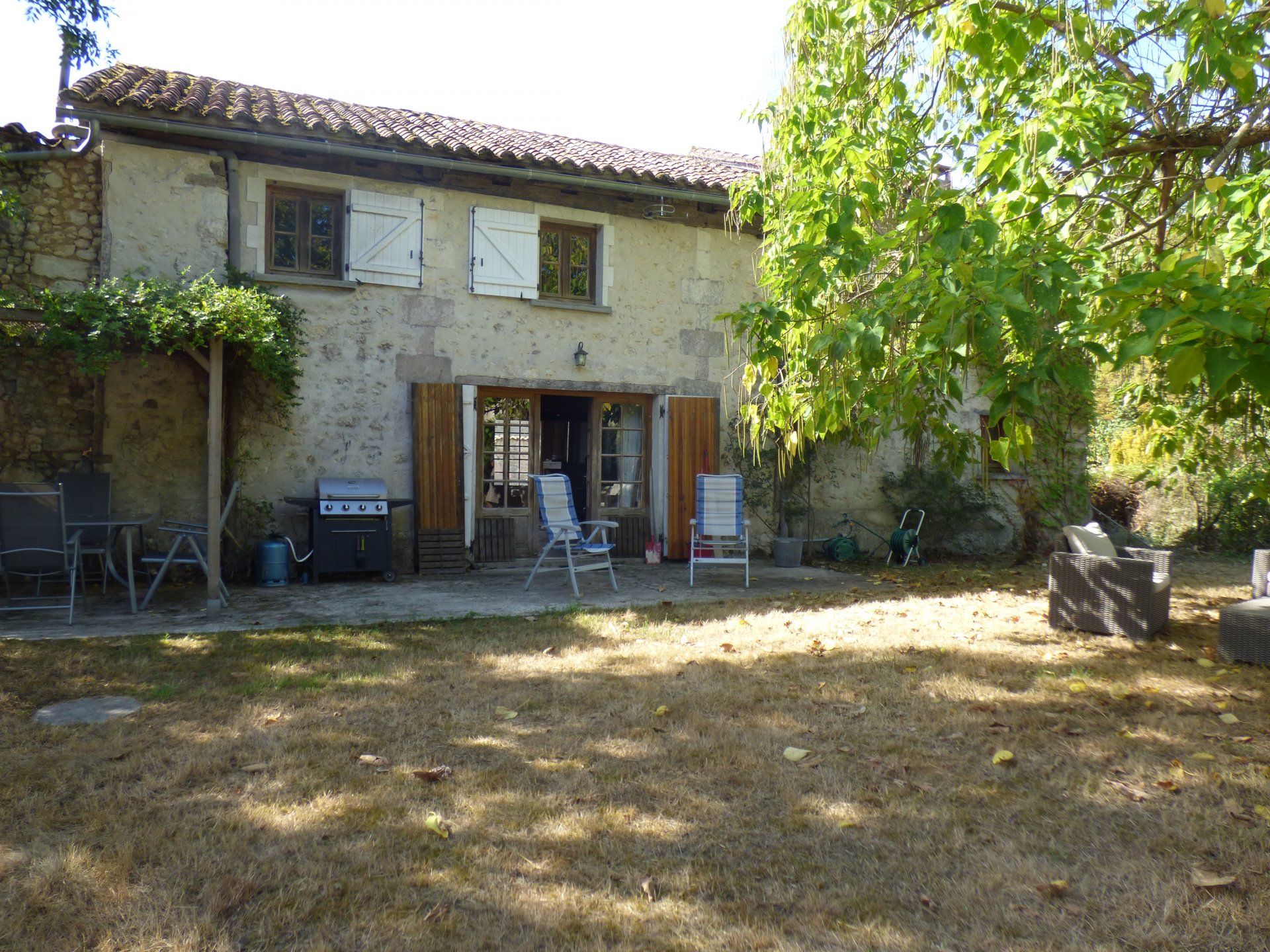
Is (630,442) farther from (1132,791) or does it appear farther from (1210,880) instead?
(1210,880)

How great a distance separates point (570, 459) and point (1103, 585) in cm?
602

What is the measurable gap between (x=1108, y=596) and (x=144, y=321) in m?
6.12

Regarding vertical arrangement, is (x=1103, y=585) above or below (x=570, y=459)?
below

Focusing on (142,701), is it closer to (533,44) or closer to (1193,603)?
(533,44)

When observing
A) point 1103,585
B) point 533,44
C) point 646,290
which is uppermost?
point 533,44

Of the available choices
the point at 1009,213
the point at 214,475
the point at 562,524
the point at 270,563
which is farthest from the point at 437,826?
the point at 270,563

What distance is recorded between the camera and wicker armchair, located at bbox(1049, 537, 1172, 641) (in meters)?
4.80

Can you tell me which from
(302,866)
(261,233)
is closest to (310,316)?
(261,233)

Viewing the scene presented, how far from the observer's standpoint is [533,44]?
6.01 meters

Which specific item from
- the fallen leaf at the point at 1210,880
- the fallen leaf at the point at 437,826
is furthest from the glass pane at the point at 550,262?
the fallen leaf at the point at 1210,880

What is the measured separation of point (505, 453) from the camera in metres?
8.09

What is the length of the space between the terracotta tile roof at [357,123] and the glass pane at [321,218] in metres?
0.67

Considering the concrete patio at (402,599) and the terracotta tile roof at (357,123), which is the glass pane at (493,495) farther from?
the terracotta tile roof at (357,123)

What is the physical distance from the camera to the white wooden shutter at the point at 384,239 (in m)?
7.20
